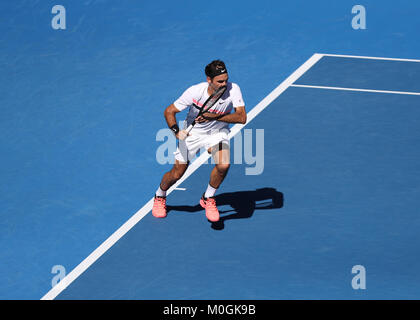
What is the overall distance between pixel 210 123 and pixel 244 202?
1440mm

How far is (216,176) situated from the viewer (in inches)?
500

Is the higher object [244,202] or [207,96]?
[207,96]

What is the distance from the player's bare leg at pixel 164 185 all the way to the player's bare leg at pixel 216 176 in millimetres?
383

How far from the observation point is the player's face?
12.0 metres

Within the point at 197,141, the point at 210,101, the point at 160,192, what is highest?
the point at 210,101

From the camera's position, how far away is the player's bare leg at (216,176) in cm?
1248

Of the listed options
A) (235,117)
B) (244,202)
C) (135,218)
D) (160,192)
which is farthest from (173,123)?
(244,202)

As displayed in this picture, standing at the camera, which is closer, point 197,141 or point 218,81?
point 218,81

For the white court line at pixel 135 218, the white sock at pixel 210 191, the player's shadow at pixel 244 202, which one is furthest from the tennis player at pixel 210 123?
the white court line at pixel 135 218

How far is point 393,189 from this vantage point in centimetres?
1372

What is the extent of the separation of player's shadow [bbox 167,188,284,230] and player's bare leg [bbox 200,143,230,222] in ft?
0.64

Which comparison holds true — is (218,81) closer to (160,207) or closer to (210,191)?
(210,191)

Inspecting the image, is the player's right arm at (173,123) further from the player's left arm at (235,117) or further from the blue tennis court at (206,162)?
the blue tennis court at (206,162)
